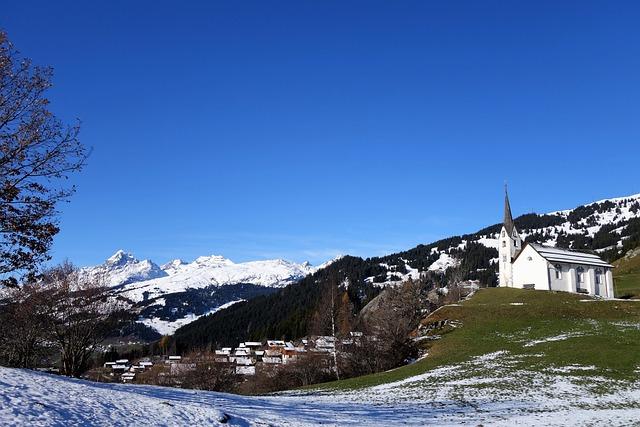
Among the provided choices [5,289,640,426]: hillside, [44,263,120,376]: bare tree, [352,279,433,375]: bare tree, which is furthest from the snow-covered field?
[352,279,433,375]: bare tree

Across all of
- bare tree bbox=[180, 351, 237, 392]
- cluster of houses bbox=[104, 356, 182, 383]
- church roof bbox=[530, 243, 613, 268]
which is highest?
church roof bbox=[530, 243, 613, 268]

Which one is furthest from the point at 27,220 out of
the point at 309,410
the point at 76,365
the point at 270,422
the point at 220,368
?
the point at 220,368

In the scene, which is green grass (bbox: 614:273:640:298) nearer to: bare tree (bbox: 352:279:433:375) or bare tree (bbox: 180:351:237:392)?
bare tree (bbox: 352:279:433:375)

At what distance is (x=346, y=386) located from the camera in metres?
38.3

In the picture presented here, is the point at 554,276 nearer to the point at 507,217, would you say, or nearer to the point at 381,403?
the point at 507,217

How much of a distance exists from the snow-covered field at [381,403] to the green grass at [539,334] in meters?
2.62

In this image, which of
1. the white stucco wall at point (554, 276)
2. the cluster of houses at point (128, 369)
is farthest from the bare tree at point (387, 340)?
the white stucco wall at point (554, 276)

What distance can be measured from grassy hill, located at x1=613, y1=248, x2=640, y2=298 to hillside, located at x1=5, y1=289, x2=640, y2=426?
34890 millimetres

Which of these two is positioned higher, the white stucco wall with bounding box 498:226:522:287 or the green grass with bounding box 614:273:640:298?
the white stucco wall with bounding box 498:226:522:287

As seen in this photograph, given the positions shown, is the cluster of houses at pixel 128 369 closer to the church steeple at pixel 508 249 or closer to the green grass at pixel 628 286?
the church steeple at pixel 508 249

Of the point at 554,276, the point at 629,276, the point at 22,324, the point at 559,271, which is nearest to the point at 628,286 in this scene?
the point at 629,276

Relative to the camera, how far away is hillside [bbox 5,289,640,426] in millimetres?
16641

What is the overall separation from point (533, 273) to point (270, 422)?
80.3m

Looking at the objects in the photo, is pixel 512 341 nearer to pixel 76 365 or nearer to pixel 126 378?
pixel 76 365
